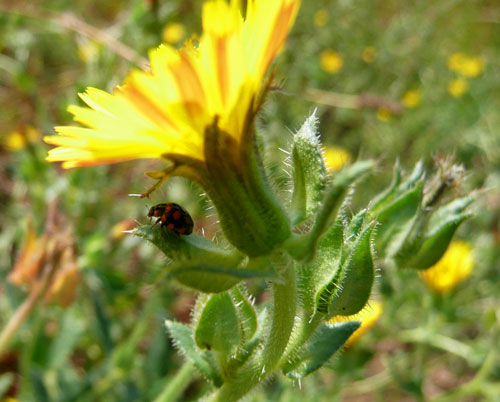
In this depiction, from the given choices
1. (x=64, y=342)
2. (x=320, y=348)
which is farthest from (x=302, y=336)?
(x=64, y=342)

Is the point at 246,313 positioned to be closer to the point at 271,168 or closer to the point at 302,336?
the point at 302,336

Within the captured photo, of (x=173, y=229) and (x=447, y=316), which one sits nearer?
(x=173, y=229)

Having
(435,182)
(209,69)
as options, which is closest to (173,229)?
(209,69)

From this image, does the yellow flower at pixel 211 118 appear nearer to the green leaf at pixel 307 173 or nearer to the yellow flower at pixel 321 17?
the green leaf at pixel 307 173

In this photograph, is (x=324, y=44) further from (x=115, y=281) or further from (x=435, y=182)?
(x=435, y=182)

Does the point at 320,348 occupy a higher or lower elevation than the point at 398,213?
lower

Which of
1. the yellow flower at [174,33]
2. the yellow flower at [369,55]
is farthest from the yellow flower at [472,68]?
the yellow flower at [174,33]

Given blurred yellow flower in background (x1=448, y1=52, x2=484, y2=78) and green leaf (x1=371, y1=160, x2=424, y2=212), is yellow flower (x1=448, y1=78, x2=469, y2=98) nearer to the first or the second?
blurred yellow flower in background (x1=448, y1=52, x2=484, y2=78)
